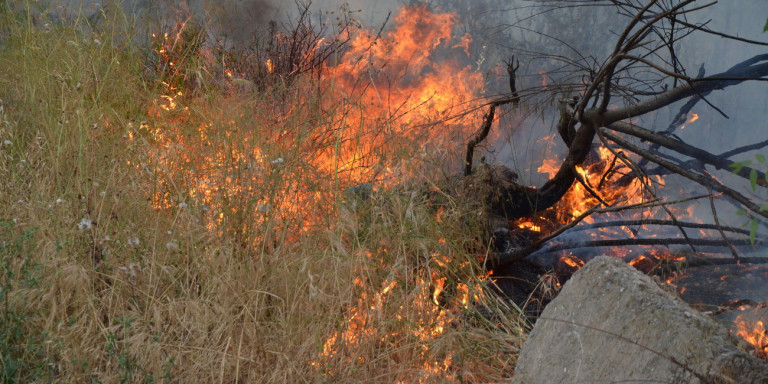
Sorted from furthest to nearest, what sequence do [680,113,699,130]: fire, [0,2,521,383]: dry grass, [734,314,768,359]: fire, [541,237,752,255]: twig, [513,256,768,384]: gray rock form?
[680,113,699,130]: fire < [541,237,752,255]: twig < [734,314,768,359]: fire < [0,2,521,383]: dry grass < [513,256,768,384]: gray rock

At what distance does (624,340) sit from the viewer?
5.32ft

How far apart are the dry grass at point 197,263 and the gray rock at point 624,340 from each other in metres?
0.39

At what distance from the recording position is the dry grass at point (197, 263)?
78.6 inches

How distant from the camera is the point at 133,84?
3.48 m

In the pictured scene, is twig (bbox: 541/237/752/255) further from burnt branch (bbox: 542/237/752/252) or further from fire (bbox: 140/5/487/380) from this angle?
fire (bbox: 140/5/487/380)

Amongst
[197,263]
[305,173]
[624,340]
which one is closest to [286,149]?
[305,173]

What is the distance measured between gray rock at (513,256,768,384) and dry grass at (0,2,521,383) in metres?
0.39

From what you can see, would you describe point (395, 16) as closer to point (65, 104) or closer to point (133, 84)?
point (133, 84)

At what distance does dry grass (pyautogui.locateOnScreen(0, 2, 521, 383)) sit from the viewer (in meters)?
2.00

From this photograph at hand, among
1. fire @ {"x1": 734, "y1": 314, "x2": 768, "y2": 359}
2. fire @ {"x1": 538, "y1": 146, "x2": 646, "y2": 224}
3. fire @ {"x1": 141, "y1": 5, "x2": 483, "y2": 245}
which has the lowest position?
fire @ {"x1": 734, "y1": 314, "x2": 768, "y2": 359}

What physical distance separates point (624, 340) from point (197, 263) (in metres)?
1.49

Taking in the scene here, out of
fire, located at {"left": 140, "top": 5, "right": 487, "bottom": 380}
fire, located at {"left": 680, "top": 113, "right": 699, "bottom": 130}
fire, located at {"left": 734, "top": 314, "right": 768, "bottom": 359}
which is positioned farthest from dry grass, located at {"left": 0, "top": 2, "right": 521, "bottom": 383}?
fire, located at {"left": 680, "top": 113, "right": 699, "bottom": 130}

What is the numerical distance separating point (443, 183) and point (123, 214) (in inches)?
81.3

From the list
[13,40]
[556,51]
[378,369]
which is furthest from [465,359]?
[556,51]
